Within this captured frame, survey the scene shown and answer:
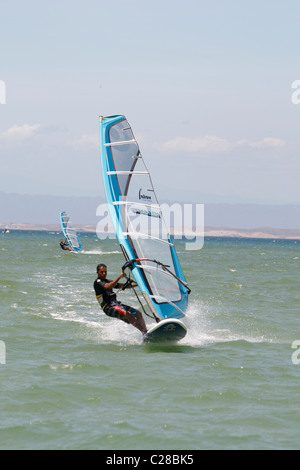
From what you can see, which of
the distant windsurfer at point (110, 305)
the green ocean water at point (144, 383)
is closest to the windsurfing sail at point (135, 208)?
the distant windsurfer at point (110, 305)

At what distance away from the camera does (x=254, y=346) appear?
36.2 feet

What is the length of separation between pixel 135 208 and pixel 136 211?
6 cm

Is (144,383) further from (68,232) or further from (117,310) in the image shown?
(68,232)

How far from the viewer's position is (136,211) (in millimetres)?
11000

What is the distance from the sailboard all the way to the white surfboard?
39cm

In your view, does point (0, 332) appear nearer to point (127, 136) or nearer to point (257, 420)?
point (127, 136)

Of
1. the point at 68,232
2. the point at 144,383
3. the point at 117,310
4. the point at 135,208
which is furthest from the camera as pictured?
the point at 68,232

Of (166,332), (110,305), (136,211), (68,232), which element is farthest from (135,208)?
(68,232)

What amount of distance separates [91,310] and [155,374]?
266 inches

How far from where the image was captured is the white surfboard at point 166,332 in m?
10.1

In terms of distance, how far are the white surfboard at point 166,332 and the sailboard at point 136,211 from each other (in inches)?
15.5

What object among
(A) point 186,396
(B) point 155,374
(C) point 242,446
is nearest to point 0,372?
(B) point 155,374

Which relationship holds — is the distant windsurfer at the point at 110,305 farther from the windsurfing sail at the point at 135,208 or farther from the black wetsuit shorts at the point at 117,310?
the windsurfing sail at the point at 135,208
